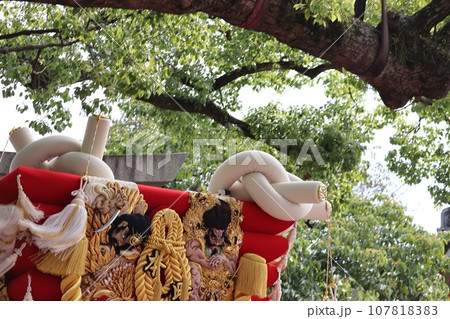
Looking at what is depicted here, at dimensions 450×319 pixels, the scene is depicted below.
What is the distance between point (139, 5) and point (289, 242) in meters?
1.37

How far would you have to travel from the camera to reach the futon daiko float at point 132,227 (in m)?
1.60

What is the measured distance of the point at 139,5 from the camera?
9.68ft

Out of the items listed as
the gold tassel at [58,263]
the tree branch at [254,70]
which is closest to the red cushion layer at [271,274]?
the gold tassel at [58,263]

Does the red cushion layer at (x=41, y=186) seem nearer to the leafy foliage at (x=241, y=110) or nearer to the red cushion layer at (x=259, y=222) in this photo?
the red cushion layer at (x=259, y=222)

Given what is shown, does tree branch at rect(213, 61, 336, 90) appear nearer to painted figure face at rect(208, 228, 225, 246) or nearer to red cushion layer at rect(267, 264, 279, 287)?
red cushion layer at rect(267, 264, 279, 287)

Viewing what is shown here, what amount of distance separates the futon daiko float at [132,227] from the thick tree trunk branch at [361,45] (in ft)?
4.52

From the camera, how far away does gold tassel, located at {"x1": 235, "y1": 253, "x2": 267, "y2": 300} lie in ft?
6.58

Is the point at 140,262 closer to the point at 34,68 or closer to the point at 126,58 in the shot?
the point at 126,58

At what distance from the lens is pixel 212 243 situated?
196 cm

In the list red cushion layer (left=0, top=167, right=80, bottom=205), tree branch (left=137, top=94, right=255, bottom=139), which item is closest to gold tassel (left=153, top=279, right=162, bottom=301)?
red cushion layer (left=0, top=167, right=80, bottom=205)

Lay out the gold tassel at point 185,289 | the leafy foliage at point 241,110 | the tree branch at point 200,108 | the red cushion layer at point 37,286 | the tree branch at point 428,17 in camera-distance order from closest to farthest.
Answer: the red cushion layer at point 37,286 < the gold tassel at point 185,289 < the tree branch at point 428,17 < the leafy foliage at point 241,110 < the tree branch at point 200,108

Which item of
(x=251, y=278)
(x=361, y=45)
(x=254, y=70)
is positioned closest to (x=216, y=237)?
(x=251, y=278)

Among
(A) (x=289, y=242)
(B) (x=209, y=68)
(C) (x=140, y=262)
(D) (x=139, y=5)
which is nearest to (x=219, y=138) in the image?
(B) (x=209, y=68)

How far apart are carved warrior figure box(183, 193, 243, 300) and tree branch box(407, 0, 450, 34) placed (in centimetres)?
232
